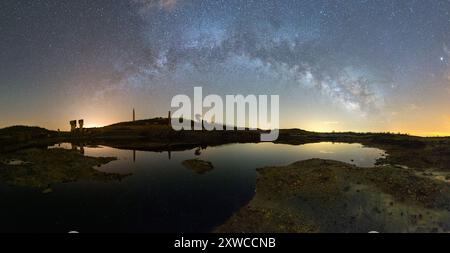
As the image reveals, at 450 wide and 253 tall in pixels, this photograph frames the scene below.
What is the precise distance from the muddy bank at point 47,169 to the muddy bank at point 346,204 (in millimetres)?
20681

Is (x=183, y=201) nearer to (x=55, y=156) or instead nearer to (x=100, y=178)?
(x=100, y=178)

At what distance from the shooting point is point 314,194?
85.8 ft

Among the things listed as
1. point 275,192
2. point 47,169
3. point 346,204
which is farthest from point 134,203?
point 47,169

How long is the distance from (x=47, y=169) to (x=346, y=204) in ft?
120

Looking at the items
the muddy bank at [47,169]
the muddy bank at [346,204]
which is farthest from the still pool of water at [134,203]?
the muddy bank at [346,204]

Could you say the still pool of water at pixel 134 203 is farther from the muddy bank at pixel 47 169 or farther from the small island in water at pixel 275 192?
the muddy bank at pixel 47 169

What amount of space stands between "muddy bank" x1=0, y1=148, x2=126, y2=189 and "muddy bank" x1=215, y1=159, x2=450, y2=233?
67.9 feet

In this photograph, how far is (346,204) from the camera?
2356 centimetres

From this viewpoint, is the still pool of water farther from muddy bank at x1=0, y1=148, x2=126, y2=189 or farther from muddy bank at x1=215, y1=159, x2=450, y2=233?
muddy bank at x1=215, y1=159, x2=450, y2=233

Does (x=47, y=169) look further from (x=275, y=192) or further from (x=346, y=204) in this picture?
(x=346, y=204)

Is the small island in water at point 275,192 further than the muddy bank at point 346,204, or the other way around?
the small island in water at point 275,192

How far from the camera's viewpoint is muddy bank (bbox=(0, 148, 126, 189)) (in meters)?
32.8

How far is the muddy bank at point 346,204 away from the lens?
1967cm

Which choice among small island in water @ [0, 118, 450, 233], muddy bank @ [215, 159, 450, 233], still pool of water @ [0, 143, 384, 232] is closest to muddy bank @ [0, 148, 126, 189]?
small island in water @ [0, 118, 450, 233]
